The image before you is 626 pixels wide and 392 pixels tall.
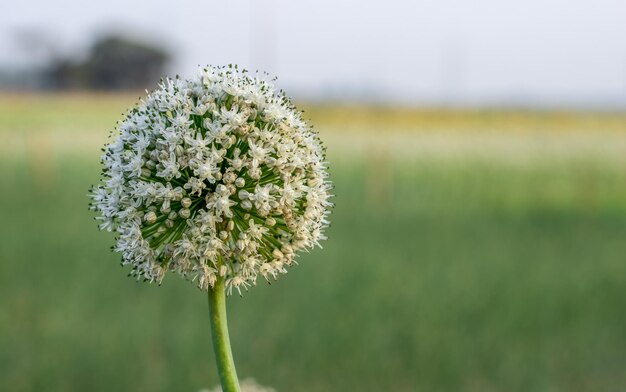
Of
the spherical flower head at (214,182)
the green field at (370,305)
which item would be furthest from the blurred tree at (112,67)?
the spherical flower head at (214,182)

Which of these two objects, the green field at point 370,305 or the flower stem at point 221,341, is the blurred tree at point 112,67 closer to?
the green field at point 370,305

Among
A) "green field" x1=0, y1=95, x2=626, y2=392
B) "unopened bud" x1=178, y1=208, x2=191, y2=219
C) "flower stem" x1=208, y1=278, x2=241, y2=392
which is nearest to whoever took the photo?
"flower stem" x1=208, y1=278, x2=241, y2=392

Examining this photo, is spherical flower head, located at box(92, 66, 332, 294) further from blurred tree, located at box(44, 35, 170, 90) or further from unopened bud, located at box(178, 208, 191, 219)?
blurred tree, located at box(44, 35, 170, 90)

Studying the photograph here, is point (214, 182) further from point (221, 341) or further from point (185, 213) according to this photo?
point (221, 341)

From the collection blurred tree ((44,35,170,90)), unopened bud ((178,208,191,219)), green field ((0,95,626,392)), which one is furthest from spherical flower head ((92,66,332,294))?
blurred tree ((44,35,170,90))

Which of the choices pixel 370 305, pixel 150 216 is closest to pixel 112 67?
pixel 370 305
